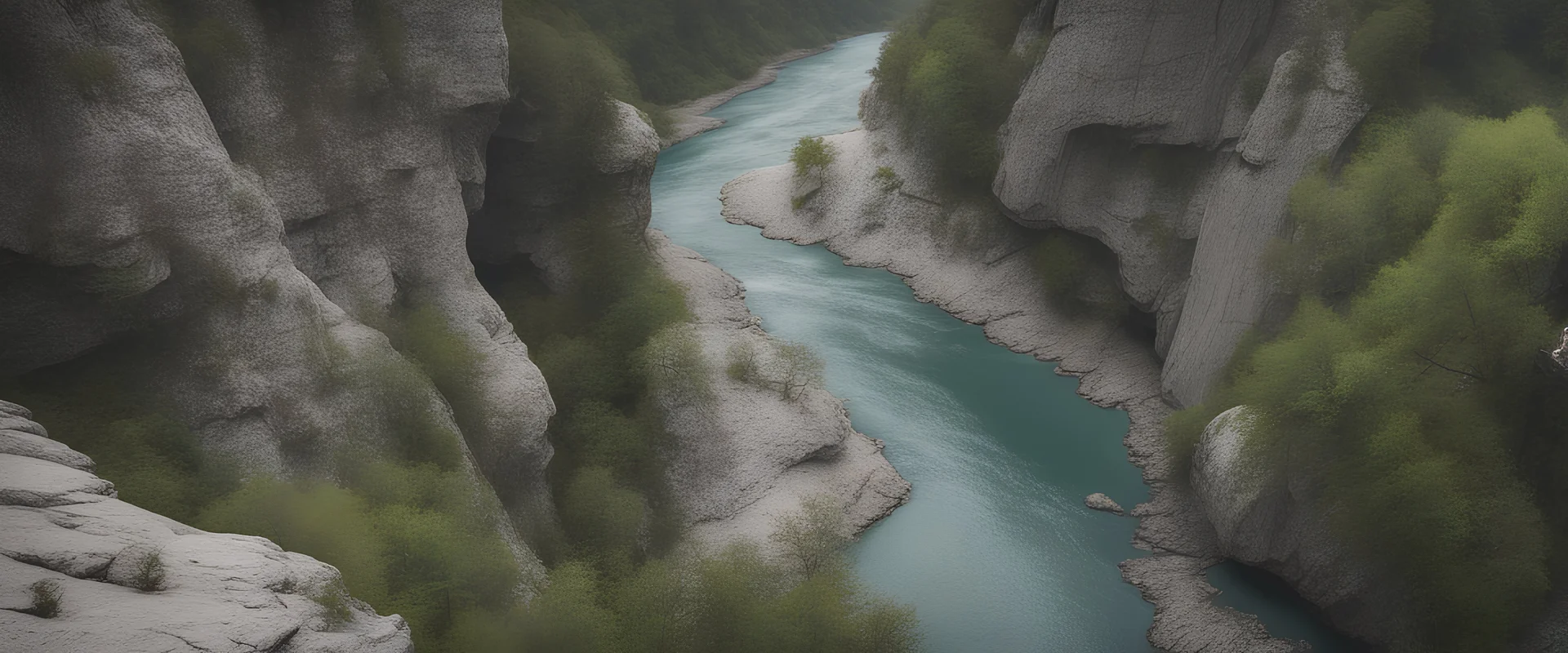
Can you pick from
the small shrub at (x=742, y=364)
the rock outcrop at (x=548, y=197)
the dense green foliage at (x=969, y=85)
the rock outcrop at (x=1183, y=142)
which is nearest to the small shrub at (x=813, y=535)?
the small shrub at (x=742, y=364)

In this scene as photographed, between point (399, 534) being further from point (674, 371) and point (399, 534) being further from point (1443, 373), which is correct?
point (1443, 373)

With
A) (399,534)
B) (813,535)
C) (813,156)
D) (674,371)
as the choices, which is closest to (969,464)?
(813,535)

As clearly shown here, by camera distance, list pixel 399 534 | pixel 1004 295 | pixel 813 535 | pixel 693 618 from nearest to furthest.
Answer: pixel 399 534 < pixel 693 618 < pixel 813 535 < pixel 1004 295

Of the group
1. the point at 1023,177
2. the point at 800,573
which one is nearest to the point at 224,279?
the point at 800,573

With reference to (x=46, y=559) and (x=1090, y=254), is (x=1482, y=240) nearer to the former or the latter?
(x=1090, y=254)

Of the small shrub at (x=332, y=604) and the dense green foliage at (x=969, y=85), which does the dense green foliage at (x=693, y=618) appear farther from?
the dense green foliage at (x=969, y=85)

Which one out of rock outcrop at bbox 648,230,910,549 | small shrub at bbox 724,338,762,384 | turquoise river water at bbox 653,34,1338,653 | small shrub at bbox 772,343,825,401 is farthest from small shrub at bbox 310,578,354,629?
small shrub at bbox 772,343,825,401

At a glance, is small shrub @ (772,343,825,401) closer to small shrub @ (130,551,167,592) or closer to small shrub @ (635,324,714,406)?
small shrub @ (635,324,714,406)
